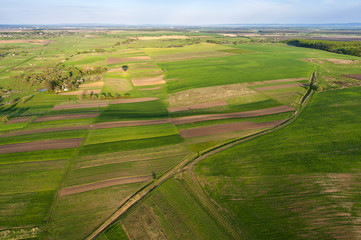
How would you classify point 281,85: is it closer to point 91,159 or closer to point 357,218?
point 357,218

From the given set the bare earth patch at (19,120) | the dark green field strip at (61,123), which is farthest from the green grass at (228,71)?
the bare earth patch at (19,120)

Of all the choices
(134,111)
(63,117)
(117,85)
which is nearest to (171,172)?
(134,111)

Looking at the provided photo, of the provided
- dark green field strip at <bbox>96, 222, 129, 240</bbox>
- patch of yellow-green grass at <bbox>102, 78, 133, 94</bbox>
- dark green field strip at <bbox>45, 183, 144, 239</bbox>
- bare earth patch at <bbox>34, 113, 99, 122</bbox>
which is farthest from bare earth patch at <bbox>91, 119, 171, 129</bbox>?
patch of yellow-green grass at <bbox>102, 78, 133, 94</bbox>

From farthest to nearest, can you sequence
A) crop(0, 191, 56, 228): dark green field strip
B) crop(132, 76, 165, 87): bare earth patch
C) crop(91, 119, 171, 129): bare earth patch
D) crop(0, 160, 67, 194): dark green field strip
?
crop(132, 76, 165, 87): bare earth patch, crop(91, 119, 171, 129): bare earth patch, crop(0, 160, 67, 194): dark green field strip, crop(0, 191, 56, 228): dark green field strip

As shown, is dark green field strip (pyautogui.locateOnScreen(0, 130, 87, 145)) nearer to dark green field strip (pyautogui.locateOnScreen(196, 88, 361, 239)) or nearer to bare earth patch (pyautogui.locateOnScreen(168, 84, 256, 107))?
bare earth patch (pyautogui.locateOnScreen(168, 84, 256, 107))

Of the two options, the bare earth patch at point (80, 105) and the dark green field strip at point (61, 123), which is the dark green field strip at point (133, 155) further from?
the bare earth patch at point (80, 105)

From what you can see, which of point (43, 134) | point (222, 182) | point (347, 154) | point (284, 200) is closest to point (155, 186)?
point (222, 182)
